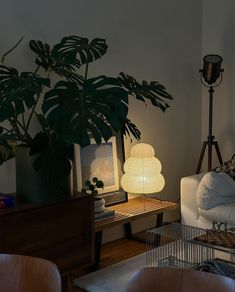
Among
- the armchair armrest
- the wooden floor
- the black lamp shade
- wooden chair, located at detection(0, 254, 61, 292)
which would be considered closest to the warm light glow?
the armchair armrest

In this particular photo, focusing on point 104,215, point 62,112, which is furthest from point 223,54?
point 62,112

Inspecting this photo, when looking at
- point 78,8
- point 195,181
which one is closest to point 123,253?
point 195,181

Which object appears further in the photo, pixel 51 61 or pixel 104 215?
pixel 104 215

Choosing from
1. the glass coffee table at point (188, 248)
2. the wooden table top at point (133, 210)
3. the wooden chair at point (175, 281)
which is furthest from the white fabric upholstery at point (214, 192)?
the wooden chair at point (175, 281)

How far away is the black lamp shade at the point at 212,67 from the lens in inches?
162

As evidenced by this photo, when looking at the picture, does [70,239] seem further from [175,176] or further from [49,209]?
[175,176]

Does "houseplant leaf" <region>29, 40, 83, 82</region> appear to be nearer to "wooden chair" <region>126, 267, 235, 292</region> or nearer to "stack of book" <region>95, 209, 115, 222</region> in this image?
"stack of book" <region>95, 209, 115, 222</region>

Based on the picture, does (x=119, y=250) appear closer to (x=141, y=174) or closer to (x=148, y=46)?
(x=141, y=174)

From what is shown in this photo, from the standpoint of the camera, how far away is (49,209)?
2627mm

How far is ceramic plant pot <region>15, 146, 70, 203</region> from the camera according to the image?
2.66 m

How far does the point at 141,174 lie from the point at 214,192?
1.95 ft

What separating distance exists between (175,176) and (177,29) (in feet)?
4.77

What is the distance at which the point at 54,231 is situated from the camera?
105 inches

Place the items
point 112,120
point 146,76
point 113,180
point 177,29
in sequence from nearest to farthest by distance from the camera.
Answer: point 112,120 < point 113,180 < point 146,76 < point 177,29
